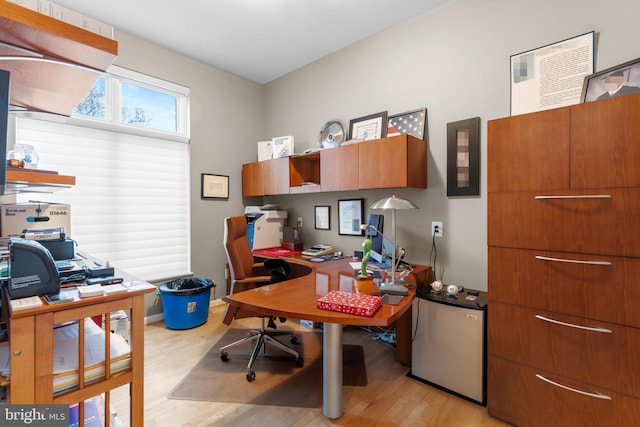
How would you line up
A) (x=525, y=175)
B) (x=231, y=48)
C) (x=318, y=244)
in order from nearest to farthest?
(x=525, y=175), (x=231, y=48), (x=318, y=244)

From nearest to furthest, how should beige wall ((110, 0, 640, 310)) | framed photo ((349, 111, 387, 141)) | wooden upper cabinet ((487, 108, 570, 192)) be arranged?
1. wooden upper cabinet ((487, 108, 570, 192))
2. beige wall ((110, 0, 640, 310))
3. framed photo ((349, 111, 387, 141))

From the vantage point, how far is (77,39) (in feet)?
2.70

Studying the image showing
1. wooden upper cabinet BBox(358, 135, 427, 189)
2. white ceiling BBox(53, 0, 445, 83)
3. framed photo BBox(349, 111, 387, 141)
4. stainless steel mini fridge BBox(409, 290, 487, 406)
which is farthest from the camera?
framed photo BBox(349, 111, 387, 141)

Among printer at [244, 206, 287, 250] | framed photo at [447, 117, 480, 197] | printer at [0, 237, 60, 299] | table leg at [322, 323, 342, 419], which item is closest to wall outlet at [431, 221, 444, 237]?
framed photo at [447, 117, 480, 197]

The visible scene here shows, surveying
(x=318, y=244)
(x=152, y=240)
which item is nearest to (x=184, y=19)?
(x=152, y=240)

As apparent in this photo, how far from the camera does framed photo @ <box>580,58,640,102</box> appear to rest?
1689 millimetres

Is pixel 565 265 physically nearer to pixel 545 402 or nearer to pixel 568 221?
pixel 568 221

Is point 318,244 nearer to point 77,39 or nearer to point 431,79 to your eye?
point 431,79

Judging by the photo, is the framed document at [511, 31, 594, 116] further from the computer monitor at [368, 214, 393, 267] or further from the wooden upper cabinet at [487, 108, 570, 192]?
the computer monitor at [368, 214, 393, 267]

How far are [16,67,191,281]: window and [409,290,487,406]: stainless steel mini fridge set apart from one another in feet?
8.85

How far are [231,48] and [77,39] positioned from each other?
2.81m

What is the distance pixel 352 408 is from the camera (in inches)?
73.4

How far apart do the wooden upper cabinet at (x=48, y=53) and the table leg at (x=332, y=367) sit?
5.30 feet

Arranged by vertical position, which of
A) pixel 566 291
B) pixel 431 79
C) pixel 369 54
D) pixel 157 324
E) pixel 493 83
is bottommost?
pixel 157 324
